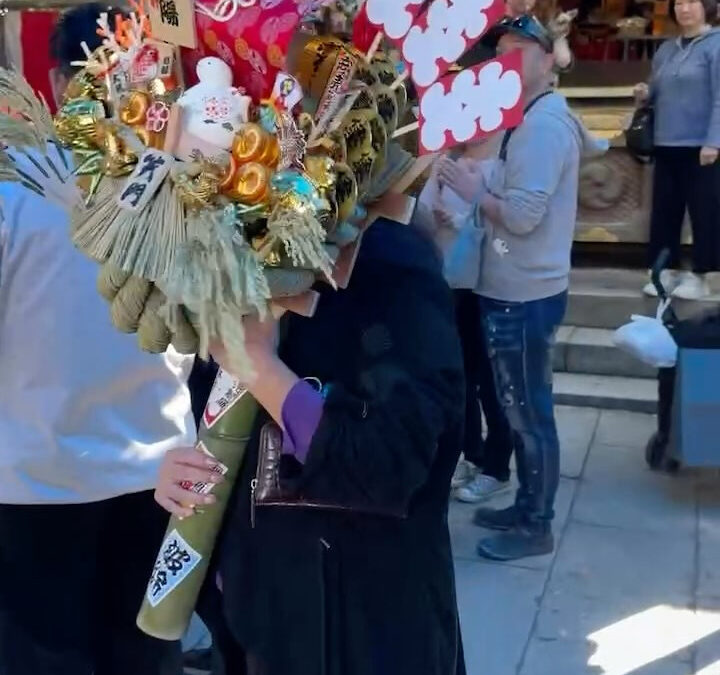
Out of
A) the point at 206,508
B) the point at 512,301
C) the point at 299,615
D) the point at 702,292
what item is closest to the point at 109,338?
the point at 206,508

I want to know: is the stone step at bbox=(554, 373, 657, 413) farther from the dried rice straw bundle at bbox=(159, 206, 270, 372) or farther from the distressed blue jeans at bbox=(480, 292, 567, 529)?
the dried rice straw bundle at bbox=(159, 206, 270, 372)

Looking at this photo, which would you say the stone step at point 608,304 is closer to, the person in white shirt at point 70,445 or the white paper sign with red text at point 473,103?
the person in white shirt at point 70,445

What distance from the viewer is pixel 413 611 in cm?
170

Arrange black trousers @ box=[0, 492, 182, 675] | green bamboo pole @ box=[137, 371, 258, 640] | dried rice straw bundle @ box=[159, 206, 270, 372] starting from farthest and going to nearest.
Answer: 1. black trousers @ box=[0, 492, 182, 675]
2. green bamboo pole @ box=[137, 371, 258, 640]
3. dried rice straw bundle @ box=[159, 206, 270, 372]

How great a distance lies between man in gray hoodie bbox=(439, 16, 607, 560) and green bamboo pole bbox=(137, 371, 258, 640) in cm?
184

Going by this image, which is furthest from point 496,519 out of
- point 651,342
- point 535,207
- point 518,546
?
point 535,207

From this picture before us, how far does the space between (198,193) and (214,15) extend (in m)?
0.28

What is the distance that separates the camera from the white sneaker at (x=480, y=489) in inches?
166

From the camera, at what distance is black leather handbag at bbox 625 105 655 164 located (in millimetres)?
5602

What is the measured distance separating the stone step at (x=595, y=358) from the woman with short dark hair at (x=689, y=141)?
44 cm

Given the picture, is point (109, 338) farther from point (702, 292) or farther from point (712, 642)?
point (702, 292)

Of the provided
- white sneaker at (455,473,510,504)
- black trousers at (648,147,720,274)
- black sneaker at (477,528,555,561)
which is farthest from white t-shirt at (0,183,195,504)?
black trousers at (648,147,720,274)

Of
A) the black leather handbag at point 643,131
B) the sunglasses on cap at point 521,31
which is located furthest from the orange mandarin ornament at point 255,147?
the black leather handbag at point 643,131

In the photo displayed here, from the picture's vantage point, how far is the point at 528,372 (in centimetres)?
356
